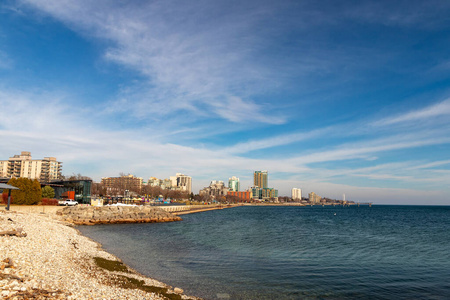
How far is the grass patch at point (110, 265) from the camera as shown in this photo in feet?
70.3

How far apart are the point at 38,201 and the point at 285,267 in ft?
197

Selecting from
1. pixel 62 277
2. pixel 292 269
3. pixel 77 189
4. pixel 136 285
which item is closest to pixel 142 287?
pixel 136 285

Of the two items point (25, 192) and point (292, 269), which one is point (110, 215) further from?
point (292, 269)

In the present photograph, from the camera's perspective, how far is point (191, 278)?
69.4 feet

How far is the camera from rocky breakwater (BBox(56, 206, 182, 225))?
198ft

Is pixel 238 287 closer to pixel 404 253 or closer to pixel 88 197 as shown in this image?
pixel 404 253

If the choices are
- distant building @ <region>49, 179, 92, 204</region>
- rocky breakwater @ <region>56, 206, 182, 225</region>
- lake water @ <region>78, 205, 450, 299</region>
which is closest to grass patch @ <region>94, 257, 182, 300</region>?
lake water @ <region>78, 205, 450, 299</region>

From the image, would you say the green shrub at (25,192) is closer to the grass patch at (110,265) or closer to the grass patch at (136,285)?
the grass patch at (110,265)

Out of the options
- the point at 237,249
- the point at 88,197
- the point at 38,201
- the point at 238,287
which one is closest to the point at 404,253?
the point at 237,249

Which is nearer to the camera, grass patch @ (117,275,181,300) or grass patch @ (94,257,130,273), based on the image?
grass patch @ (117,275,181,300)

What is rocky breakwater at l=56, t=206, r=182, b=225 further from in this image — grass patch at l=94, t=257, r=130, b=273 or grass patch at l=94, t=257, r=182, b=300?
grass patch at l=94, t=257, r=182, b=300

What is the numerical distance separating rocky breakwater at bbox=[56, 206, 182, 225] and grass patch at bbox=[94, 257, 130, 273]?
3909 centimetres

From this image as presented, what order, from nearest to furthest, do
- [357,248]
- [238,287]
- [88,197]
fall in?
1. [238,287]
2. [357,248]
3. [88,197]

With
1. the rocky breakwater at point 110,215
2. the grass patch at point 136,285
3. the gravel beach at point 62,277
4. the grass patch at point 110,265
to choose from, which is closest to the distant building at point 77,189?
the rocky breakwater at point 110,215
